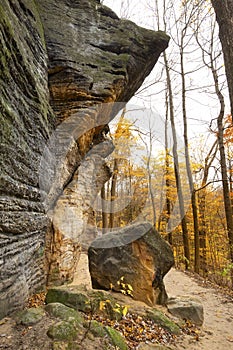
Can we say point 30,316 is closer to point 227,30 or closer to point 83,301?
point 83,301

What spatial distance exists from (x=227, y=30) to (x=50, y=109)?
4448mm

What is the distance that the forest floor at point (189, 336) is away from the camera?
8.48 ft

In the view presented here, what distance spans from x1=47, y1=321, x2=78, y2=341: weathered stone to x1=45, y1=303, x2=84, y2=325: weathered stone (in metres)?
0.17

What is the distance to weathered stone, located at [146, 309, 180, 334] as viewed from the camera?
13.8ft

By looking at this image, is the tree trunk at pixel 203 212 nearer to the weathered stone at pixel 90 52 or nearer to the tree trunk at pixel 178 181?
the tree trunk at pixel 178 181

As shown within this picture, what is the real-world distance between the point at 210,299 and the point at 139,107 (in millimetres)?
12932

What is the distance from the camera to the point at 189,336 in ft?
13.9

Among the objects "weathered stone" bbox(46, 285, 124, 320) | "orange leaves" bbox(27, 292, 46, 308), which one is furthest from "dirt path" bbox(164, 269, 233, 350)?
"orange leaves" bbox(27, 292, 46, 308)

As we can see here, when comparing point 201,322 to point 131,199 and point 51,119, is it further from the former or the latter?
point 131,199

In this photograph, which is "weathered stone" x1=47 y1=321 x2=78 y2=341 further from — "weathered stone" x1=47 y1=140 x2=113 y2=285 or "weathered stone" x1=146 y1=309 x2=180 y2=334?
"weathered stone" x1=47 y1=140 x2=113 y2=285

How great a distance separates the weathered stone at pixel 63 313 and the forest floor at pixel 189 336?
178 mm

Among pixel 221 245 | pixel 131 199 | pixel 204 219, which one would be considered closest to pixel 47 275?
pixel 204 219

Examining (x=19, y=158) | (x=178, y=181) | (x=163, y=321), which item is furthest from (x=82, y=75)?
(x=178, y=181)

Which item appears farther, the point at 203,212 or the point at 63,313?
the point at 203,212
